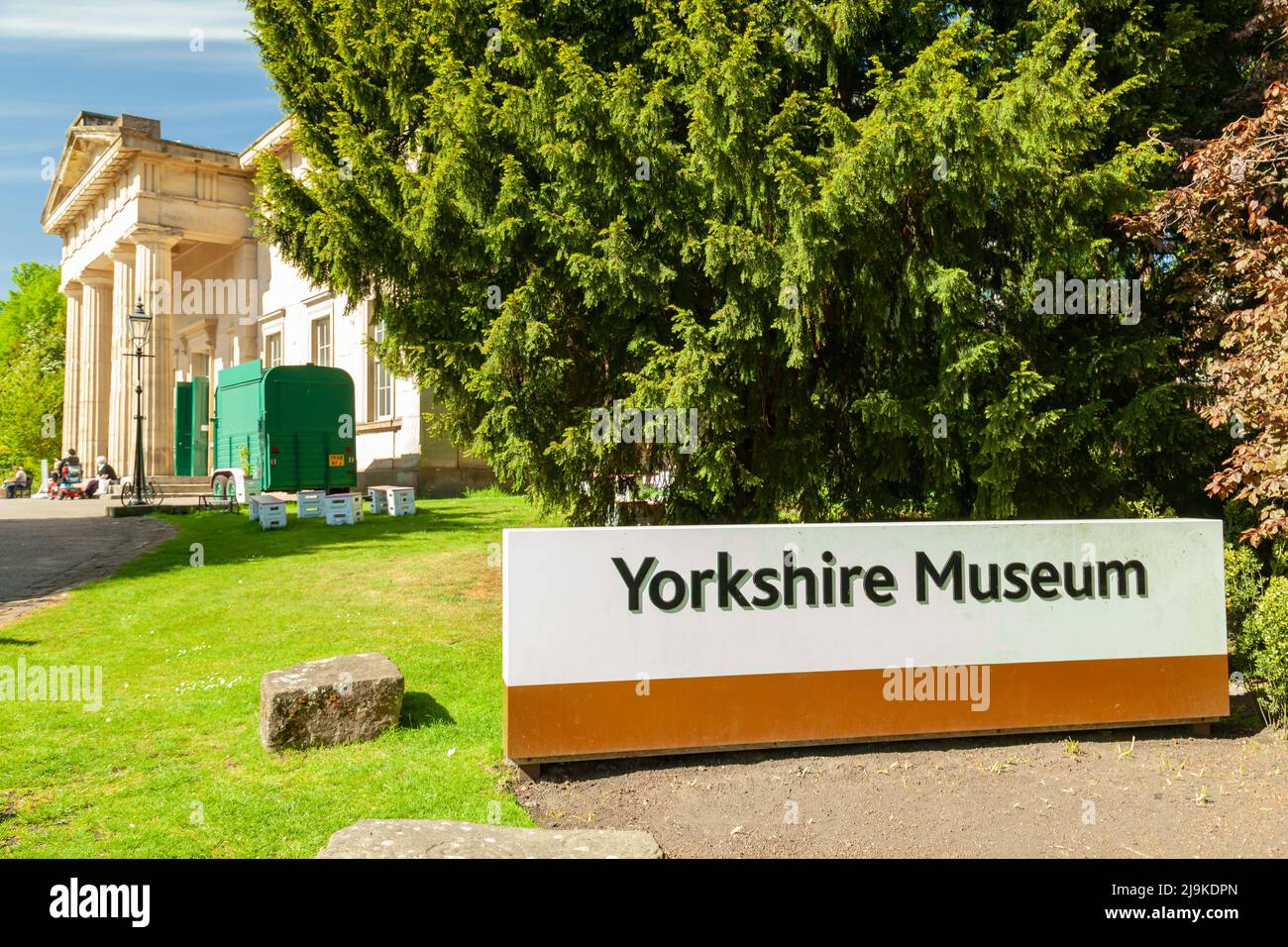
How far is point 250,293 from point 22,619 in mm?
27487

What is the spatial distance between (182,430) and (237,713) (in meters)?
30.3

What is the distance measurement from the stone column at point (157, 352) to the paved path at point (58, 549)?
9.64 meters

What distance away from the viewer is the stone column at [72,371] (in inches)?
1628

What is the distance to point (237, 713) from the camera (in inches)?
250

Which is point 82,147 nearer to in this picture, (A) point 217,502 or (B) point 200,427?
(B) point 200,427

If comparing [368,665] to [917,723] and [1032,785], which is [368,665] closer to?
[917,723]

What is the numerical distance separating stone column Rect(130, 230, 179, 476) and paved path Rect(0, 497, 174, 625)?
31.6 feet

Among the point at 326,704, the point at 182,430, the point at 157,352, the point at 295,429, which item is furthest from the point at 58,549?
the point at 182,430

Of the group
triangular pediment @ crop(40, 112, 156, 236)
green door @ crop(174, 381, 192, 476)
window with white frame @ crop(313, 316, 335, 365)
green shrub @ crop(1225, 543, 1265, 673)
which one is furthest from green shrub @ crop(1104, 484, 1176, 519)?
triangular pediment @ crop(40, 112, 156, 236)

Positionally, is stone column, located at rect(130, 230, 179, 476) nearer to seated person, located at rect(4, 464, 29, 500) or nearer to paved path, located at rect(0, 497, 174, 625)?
seated person, located at rect(4, 464, 29, 500)

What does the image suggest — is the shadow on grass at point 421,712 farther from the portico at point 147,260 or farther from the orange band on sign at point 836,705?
the portico at point 147,260

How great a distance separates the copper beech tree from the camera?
6633 millimetres

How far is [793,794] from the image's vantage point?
5195 millimetres

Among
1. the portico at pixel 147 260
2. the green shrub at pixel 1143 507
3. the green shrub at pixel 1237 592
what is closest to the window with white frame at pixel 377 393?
the portico at pixel 147 260
